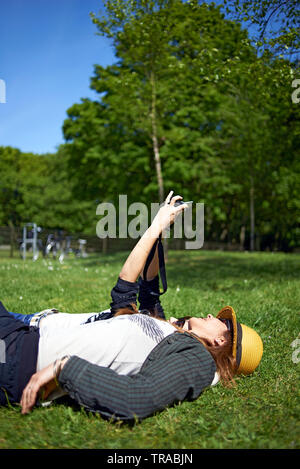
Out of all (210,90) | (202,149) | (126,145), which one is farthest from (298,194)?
(126,145)

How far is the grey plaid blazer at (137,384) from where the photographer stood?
245 cm

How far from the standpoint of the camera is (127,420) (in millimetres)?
2576

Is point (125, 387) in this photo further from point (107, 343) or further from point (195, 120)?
point (195, 120)

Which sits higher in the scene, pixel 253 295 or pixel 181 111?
pixel 181 111

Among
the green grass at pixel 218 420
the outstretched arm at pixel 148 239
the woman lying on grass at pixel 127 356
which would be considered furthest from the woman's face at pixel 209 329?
the outstretched arm at pixel 148 239

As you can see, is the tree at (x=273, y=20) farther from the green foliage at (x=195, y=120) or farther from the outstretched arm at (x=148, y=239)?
the outstretched arm at (x=148, y=239)

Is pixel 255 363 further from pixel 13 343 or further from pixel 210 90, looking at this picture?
pixel 210 90

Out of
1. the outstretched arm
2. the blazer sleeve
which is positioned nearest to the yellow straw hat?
the blazer sleeve

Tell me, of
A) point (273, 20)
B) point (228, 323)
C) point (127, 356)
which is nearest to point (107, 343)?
point (127, 356)

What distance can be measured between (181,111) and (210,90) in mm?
2335

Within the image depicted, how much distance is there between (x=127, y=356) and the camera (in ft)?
8.96

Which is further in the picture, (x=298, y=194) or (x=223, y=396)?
(x=298, y=194)

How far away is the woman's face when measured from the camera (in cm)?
305

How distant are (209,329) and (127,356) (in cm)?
72
